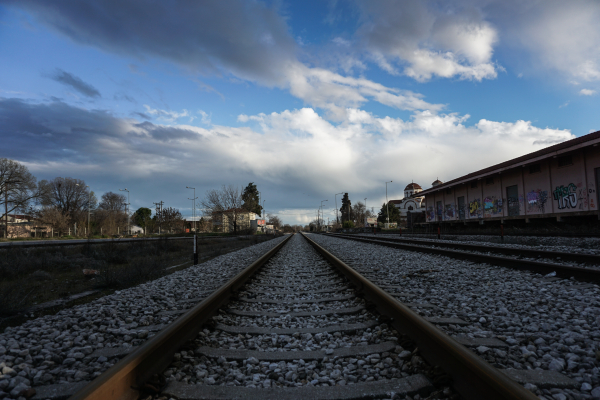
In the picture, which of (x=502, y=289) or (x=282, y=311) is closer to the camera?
(x=282, y=311)

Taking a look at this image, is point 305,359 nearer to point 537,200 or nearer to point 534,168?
point 537,200

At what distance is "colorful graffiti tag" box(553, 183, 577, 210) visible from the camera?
18844 mm

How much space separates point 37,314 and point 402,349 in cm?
480

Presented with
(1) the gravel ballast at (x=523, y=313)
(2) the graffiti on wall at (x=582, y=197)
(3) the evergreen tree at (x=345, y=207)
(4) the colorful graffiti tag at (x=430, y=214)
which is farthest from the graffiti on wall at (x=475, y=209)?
(3) the evergreen tree at (x=345, y=207)

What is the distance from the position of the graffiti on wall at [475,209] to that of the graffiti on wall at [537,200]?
5759 mm

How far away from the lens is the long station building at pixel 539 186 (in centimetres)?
1772

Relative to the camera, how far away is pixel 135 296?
5098mm

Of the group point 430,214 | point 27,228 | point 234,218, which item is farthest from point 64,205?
point 430,214

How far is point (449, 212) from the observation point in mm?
33938

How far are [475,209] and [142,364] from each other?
31702mm

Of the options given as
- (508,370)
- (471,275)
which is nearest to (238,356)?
(508,370)

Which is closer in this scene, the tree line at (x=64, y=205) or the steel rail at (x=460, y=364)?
the steel rail at (x=460, y=364)

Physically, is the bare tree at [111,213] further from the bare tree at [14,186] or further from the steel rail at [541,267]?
the steel rail at [541,267]

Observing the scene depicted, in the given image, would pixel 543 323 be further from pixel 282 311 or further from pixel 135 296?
pixel 135 296
